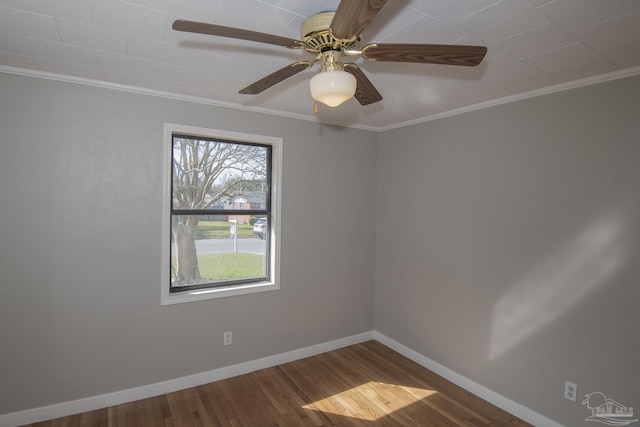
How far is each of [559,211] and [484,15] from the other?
4.92ft

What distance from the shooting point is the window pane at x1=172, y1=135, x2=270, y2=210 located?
2.81m

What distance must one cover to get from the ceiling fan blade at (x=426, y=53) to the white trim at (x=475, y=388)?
8.14 feet

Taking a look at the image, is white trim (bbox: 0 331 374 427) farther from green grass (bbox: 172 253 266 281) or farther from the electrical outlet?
the electrical outlet

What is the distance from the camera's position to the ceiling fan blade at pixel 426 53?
3.90 ft

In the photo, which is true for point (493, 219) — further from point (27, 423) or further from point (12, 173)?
point (27, 423)

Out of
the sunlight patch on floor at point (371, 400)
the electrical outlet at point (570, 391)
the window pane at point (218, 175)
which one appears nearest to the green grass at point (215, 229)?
the window pane at point (218, 175)

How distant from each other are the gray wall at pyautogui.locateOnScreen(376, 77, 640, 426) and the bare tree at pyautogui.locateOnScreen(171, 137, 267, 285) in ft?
5.59

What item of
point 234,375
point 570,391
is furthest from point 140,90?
point 570,391

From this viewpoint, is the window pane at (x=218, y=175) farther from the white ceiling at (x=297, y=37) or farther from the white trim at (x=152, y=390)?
the white trim at (x=152, y=390)

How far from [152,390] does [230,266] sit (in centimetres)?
112

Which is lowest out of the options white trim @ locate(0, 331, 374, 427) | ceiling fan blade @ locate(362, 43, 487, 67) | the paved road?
white trim @ locate(0, 331, 374, 427)

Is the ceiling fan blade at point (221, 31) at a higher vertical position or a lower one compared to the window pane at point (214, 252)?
higher

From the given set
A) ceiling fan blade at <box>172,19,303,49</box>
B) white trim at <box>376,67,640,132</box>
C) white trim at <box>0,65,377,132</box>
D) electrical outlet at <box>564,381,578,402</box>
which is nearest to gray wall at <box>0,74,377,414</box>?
white trim at <box>0,65,377,132</box>

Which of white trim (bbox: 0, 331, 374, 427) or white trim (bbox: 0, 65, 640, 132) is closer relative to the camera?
white trim (bbox: 0, 65, 640, 132)
